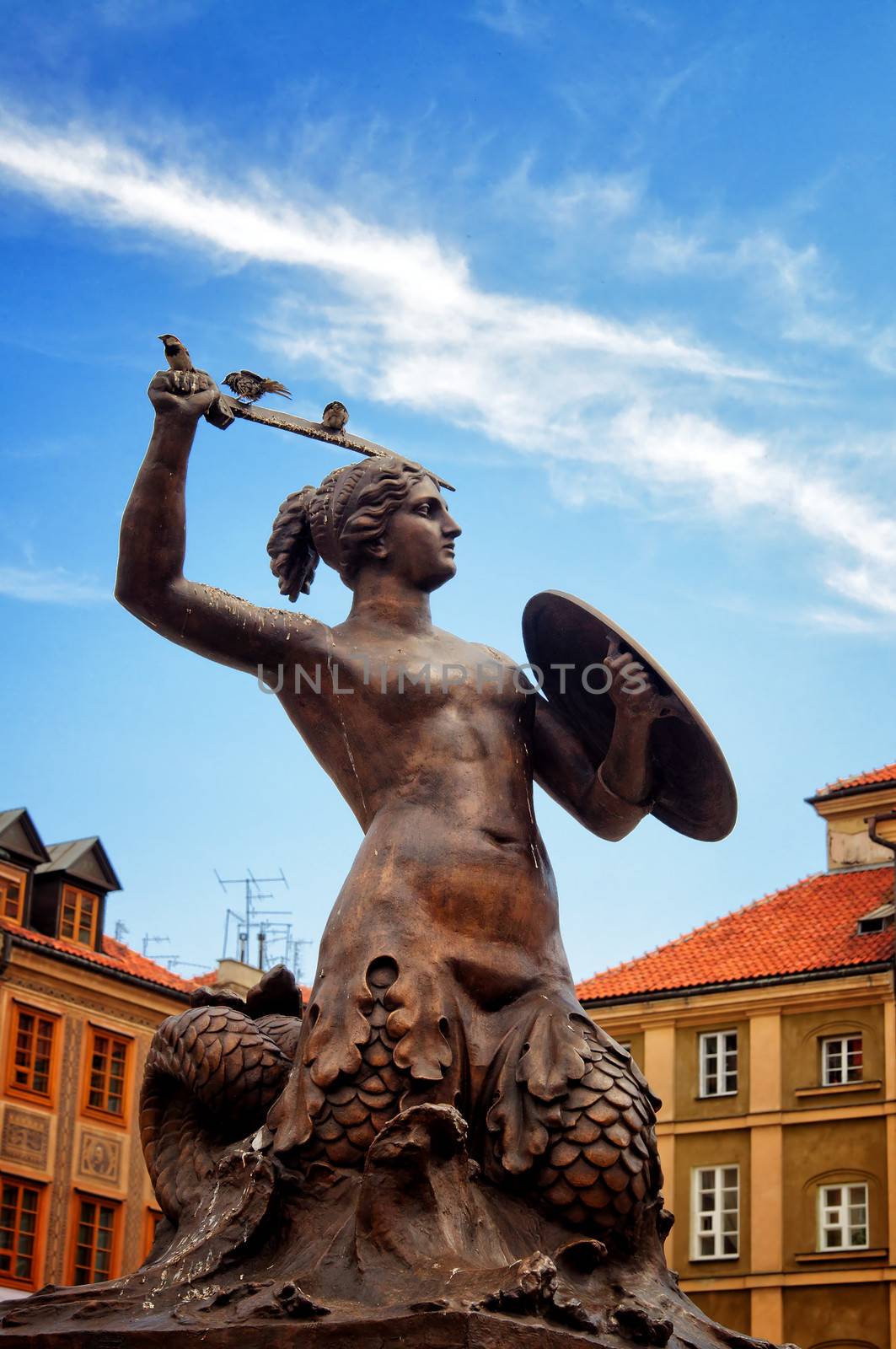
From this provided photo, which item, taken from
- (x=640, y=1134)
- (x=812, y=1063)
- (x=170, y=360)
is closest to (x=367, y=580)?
(x=170, y=360)

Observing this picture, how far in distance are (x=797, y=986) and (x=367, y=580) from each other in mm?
32396

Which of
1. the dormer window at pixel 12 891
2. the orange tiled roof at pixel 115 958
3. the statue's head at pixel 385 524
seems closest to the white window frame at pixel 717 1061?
the orange tiled roof at pixel 115 958

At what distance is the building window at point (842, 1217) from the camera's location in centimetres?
3538

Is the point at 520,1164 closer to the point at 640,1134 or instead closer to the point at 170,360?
the point at 640,1134

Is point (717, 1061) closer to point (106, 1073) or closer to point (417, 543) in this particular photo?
point (106, 1073)

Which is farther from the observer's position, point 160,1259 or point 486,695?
point 486,695

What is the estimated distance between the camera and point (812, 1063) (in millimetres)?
36875

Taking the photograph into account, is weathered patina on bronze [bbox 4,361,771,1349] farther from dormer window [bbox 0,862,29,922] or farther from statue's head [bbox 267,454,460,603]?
dormer window [bbox 0,862,29,922]

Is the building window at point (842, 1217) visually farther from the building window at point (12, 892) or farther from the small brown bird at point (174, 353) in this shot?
the small brown bird at point (174, 353)

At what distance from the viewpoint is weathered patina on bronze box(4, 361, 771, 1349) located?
4.83 meters

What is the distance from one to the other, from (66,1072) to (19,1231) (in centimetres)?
309

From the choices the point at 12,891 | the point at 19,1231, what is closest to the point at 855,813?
the point at 12,891

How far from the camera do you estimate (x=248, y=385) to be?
19.9ft

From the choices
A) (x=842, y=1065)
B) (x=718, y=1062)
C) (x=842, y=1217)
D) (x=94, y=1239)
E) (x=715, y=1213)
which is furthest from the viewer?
(x=718, y=1062)
